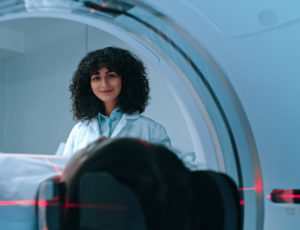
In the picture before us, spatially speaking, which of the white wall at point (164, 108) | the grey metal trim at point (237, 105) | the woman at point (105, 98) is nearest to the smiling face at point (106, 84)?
the woman at point (105, 98)

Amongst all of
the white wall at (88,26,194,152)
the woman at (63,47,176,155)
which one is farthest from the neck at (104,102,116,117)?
the white wall at (88,26,194,152)

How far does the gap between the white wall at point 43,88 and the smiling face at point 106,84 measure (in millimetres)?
2167

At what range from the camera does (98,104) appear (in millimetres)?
576

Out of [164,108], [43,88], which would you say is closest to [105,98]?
[164,108]

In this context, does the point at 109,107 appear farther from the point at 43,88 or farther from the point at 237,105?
the point at 43,88

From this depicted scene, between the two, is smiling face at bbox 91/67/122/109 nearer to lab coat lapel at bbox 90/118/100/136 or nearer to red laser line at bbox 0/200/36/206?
lab coat lapel at bbox 90/118/100/136

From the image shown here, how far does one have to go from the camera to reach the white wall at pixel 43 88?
2779 mm

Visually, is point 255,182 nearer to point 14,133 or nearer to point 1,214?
point 1,214

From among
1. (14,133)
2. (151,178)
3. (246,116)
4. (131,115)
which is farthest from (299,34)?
(14,133)

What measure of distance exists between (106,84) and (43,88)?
2872mm

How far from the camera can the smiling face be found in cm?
49

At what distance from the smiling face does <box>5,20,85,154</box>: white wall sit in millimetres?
2167

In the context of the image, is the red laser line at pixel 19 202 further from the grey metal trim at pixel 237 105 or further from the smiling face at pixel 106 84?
the grey metal trim at pixel 237 105

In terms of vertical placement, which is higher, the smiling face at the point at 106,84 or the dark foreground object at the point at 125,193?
the smiling face at the point at 106,84
